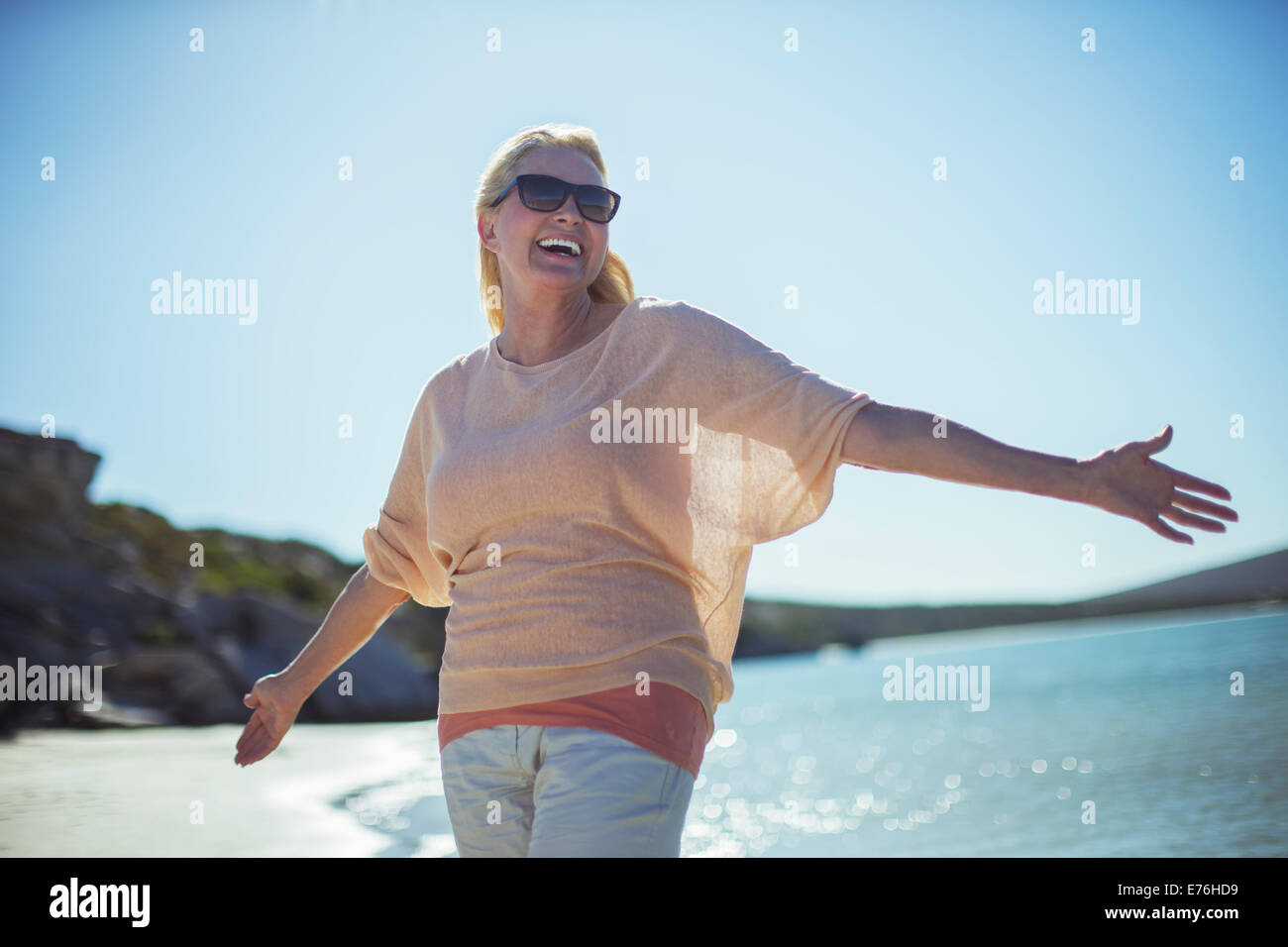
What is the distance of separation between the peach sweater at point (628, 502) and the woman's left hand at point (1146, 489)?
39 cm

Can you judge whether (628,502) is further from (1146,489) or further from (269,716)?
(269,716)

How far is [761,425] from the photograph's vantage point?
189 centimetres

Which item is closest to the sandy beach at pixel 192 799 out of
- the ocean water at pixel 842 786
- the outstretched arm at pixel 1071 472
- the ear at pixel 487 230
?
the ocean water at pixel 842 786

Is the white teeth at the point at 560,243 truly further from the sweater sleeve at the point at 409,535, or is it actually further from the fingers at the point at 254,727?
the fingers at the point at 254,727

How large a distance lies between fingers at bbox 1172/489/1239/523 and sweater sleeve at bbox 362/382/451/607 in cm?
156

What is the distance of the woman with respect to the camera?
171 cm

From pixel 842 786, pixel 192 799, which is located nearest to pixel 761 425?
pixel 192 799

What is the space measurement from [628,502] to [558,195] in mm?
716

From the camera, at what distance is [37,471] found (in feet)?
68.1

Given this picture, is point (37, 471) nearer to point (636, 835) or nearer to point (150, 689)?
point (150, 689)

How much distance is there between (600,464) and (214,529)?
36.5 meters

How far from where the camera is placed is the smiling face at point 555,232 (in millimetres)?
2223

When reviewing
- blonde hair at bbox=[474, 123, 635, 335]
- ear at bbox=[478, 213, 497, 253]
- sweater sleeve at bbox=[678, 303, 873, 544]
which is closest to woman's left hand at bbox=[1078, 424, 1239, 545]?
sweater sleeve at bbox=[678, 303, 873, 544]
